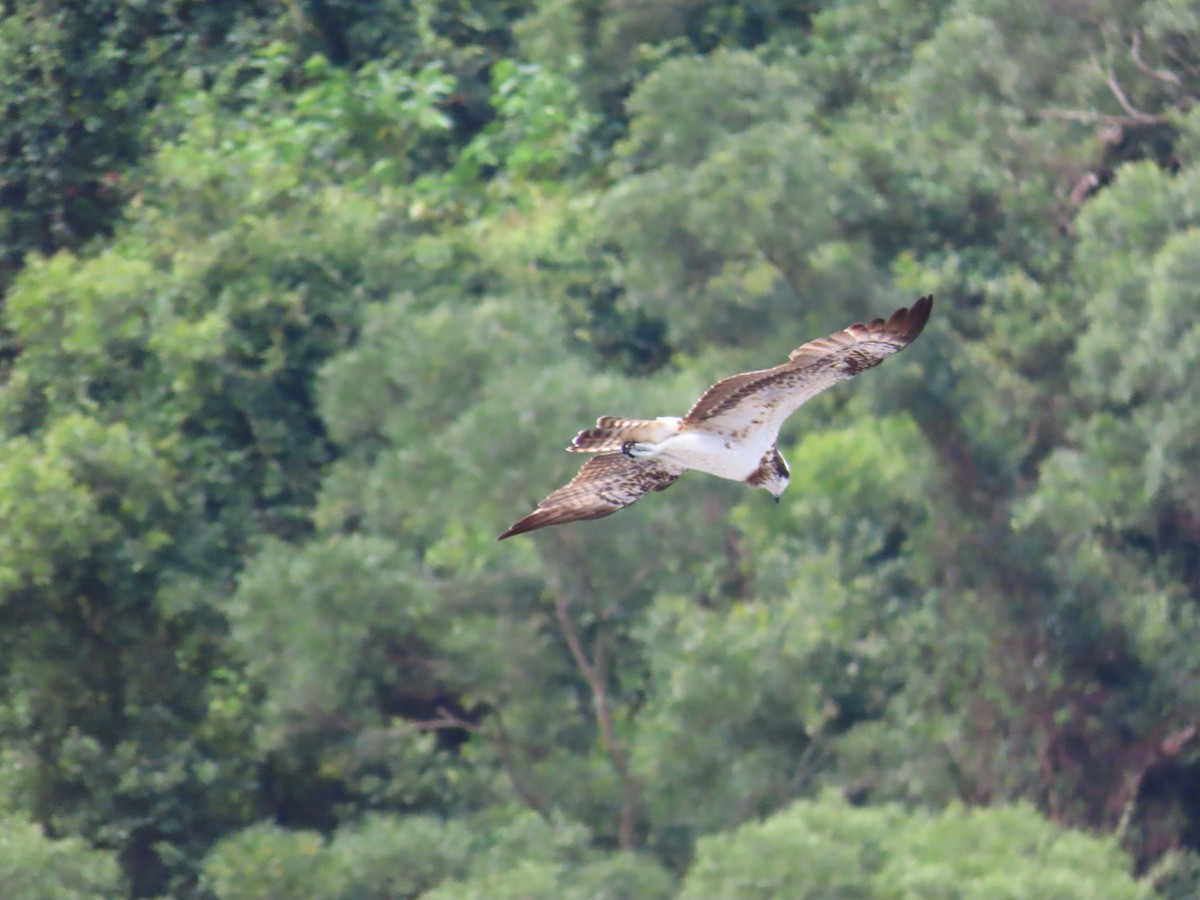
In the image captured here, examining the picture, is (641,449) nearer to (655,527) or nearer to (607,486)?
(607,486)

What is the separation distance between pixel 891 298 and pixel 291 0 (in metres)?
8.36

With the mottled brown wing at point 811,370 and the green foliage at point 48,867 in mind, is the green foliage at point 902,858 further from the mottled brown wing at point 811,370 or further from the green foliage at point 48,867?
the mottled brown wing at point 811,370

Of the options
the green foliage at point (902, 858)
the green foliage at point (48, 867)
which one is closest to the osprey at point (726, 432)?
the green foliage at point (902, 858)

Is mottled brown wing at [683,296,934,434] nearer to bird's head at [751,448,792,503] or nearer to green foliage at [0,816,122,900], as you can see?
bird's head at [751,448,792,503]

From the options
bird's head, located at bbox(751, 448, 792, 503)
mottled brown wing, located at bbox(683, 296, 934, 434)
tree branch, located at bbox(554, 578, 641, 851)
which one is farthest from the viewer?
tree branch, located at bbox(554, 578, 641, 851)

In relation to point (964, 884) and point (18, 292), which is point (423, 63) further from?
point (964, 884)

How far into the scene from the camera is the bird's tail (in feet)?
30.2

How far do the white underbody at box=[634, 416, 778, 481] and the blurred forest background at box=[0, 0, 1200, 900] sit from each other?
6.98 m

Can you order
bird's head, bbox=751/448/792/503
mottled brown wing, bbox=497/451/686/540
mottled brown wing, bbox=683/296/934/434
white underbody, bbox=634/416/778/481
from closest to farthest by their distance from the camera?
mottled brown wing, bbox=683/296/934/434 → white underbody, bbox=634/416/778/481 → bird's head, bbox=751/448/792/503 → mottled brown wing, bbox=497/451/686/540

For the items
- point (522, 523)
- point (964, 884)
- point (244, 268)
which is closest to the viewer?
point (522, 523)

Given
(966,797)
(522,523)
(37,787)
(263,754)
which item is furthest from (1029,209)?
(522,523)

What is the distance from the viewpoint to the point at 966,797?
1836 centimetres

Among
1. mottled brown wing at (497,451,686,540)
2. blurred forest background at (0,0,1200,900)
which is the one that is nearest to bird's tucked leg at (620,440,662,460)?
mottled brown wing at (497,451,686,540)

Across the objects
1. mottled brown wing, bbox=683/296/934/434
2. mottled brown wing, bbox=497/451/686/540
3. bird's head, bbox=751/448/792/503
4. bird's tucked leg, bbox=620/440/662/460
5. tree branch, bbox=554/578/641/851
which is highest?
mottled brown wing, bbox=683/296/934/434
